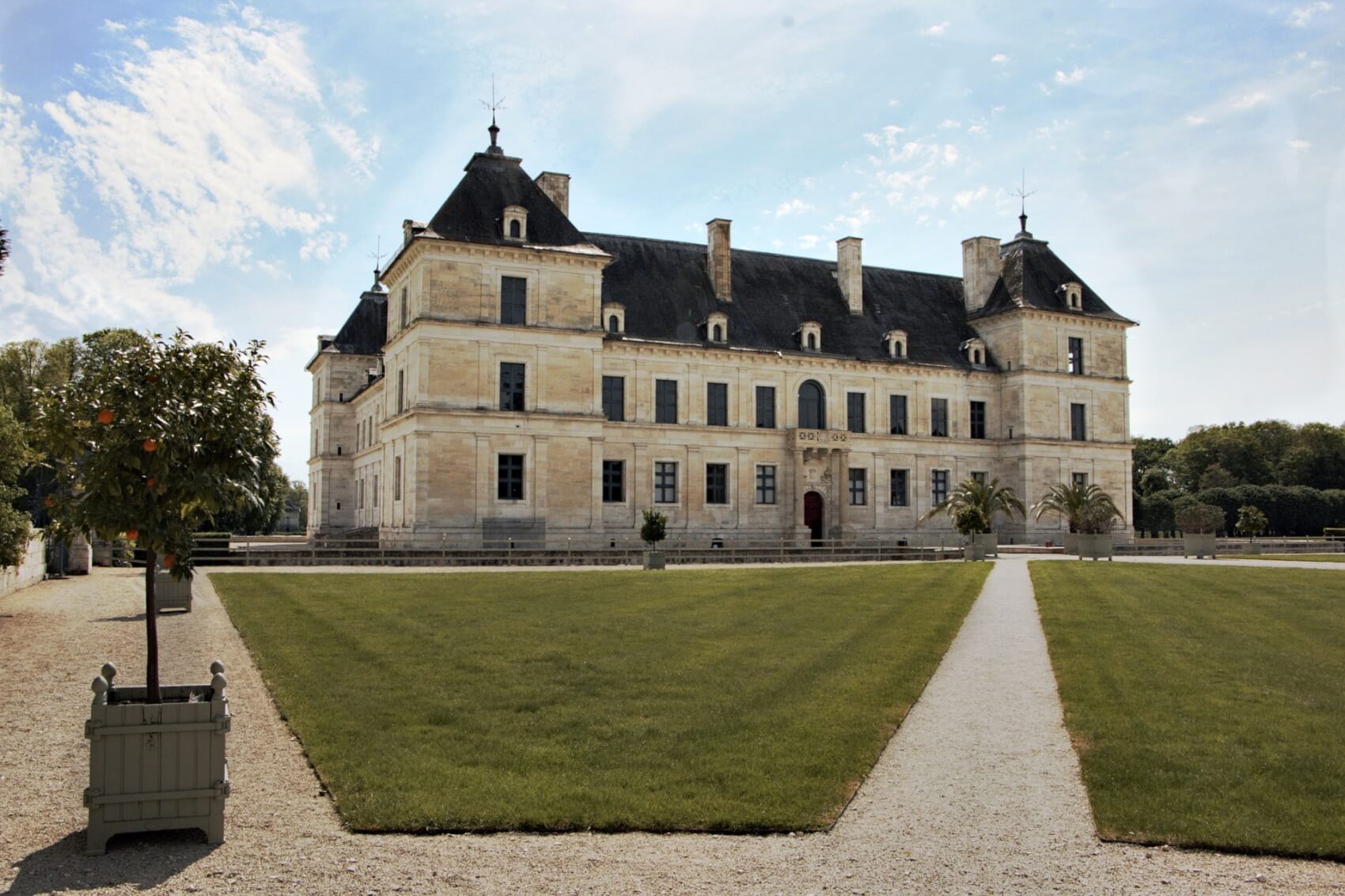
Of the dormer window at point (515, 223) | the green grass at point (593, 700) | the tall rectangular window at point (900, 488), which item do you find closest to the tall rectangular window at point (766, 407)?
the tall rectangular window at point (900, 488)

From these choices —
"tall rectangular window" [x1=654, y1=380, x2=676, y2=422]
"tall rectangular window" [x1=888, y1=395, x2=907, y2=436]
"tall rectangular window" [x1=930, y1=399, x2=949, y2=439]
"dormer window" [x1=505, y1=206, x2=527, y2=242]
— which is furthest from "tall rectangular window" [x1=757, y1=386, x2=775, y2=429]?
"dormer window" [x1=505, y1=206, x2=527, y2=242]

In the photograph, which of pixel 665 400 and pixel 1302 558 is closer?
pixel 1302 558

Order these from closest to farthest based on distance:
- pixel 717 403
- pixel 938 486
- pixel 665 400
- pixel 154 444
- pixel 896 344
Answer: pixel 154 444 < pixel 665 400 < pixel 717 403 < pixel 896 344 < pixel 938 486

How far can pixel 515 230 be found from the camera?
4188 centimetres

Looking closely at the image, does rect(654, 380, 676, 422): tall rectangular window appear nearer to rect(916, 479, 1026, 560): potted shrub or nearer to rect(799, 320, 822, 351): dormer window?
rect(799, 320, 822, 351): dormer window

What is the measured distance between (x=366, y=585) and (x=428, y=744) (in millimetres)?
16196

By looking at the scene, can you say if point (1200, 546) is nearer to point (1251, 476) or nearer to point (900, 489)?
point (900, 489)

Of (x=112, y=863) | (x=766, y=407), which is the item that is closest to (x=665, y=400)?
(x=766, y=407)

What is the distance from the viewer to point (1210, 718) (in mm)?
10391

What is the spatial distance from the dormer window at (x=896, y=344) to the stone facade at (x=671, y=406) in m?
0.10

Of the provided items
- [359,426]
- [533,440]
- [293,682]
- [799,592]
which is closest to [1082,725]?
[293,682]

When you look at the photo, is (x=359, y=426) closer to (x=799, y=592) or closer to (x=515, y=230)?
(x=515, y=230)

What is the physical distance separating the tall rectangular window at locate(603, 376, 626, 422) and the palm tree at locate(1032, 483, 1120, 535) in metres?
19.0

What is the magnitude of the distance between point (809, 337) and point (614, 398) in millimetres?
10457
